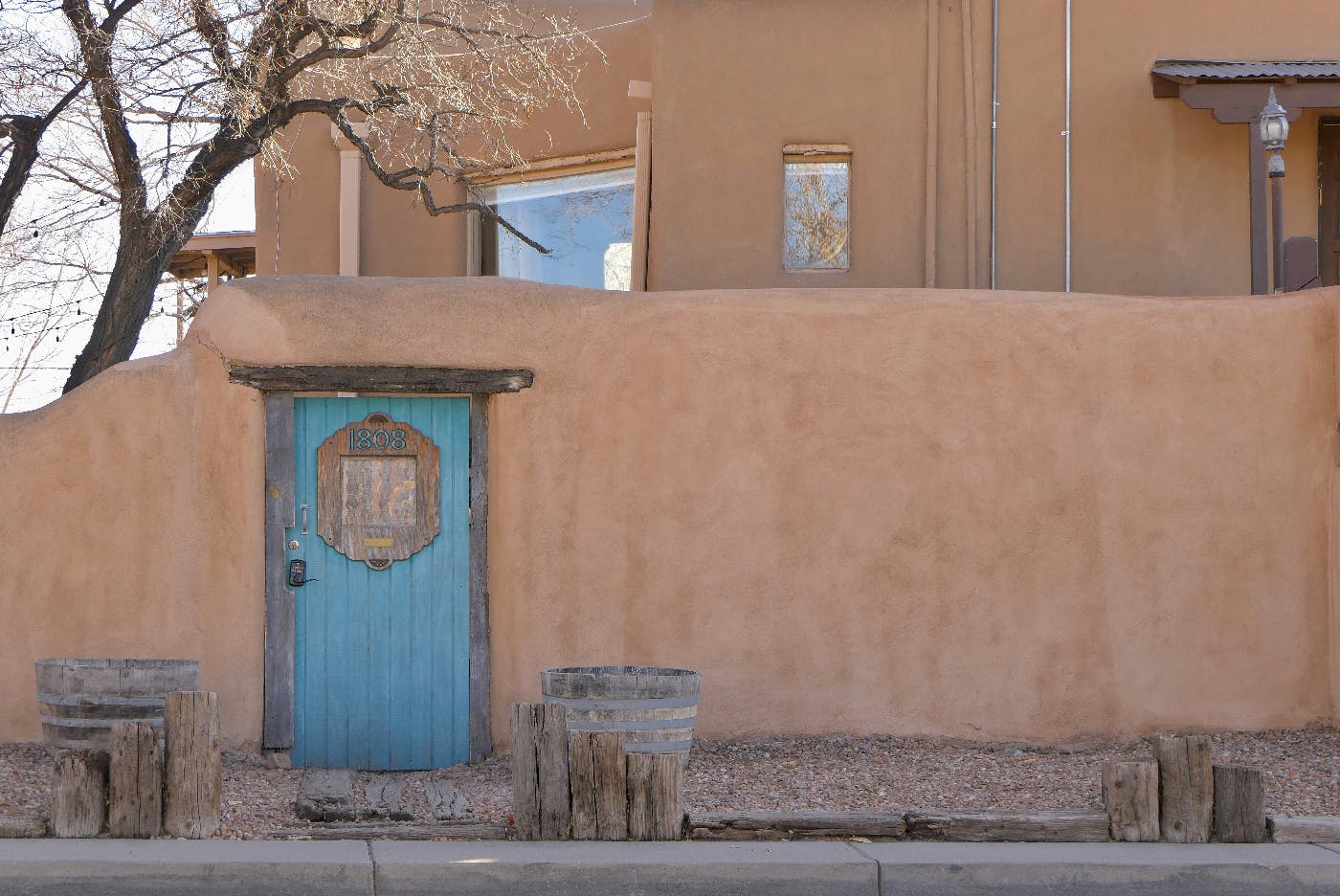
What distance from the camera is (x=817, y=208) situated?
12664 mm

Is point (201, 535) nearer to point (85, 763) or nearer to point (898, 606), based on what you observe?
point (85, 763)

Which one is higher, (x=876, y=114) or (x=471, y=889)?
(x=876, y=114)

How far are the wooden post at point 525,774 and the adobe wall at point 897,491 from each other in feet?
7.89

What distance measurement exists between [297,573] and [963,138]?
6.41 metres

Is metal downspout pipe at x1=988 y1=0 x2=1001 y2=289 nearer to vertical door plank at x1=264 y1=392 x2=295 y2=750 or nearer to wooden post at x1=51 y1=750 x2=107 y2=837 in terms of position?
vertical door plank at x1=264 y1=392 x2=295 y2=750

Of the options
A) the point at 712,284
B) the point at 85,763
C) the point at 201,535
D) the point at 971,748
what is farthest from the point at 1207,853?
the point at 712,284

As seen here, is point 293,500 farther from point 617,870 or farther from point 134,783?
point 617,870

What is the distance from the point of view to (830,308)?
9.29m

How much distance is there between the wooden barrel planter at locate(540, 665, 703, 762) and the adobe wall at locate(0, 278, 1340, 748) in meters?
1.45

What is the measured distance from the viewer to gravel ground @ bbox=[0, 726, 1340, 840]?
7.55m

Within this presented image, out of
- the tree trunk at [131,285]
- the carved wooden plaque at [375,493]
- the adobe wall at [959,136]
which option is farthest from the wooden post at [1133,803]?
the tree trunk at [131,285]

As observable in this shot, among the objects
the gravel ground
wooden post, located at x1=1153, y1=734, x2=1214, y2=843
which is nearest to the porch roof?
the gravel ground

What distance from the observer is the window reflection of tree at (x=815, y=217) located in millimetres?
12609

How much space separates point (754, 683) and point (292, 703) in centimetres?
258
